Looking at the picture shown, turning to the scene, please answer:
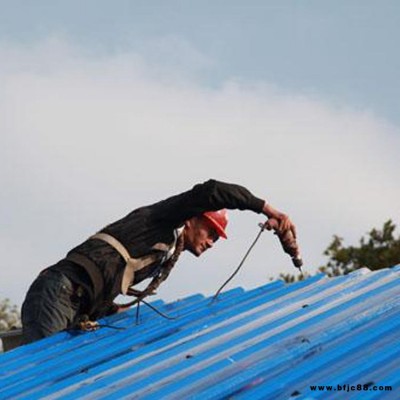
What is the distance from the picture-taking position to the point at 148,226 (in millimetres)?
6070

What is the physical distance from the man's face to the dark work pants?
3.13 feet

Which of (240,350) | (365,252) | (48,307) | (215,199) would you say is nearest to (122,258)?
(48,307)

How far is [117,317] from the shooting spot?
604cm

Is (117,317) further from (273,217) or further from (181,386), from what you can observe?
(181,386)

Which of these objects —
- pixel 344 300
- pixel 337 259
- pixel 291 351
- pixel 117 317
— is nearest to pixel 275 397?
pixel 291 351

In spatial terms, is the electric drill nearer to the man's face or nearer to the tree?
the man's face

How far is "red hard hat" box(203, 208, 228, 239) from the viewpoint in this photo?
6395 mm

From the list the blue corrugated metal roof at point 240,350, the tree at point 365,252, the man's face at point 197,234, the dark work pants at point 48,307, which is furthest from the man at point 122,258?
the tree at point 365,252

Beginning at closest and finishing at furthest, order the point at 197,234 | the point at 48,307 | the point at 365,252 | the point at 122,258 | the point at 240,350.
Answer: the point at 240,350 → the point at 48,307 → the point at 122,258 → the point at 197,234 → the point at 365,252

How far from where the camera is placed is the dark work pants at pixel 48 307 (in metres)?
5.77

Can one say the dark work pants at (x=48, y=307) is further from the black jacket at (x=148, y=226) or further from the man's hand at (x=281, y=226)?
the man's hand at (x=281, y=226)

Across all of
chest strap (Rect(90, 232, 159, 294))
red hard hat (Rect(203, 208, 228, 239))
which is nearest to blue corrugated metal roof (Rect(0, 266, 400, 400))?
chest strap (Rect(90, 232, 159, 294))

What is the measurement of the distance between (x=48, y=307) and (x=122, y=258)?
0.58 metres

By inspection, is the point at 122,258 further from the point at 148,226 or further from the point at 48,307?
the point at 48,307
